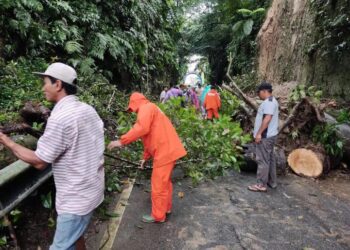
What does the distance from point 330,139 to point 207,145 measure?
107 inches

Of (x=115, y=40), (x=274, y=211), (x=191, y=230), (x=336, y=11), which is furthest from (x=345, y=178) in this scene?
(x=115, y=40)

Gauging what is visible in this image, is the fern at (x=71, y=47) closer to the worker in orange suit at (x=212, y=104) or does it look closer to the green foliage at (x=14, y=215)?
the worker in orange suit at (x=212, y=104)

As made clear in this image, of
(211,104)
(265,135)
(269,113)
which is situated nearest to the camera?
(269,113)

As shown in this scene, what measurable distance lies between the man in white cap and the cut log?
5038mm

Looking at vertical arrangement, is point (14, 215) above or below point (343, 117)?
below

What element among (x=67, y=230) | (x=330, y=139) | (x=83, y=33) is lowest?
(x=67, y=230)

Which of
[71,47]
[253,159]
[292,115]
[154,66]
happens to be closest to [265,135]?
[253,159]

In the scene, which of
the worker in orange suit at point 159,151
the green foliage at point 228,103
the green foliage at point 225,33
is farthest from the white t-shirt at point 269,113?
the green foliage at point 225,33

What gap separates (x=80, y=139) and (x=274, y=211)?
3452 mm

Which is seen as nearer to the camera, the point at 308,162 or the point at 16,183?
the point at 16,183

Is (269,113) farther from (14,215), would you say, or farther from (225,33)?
(225,33)

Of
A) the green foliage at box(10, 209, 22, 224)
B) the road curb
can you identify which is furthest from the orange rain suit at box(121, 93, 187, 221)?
the green foliage at box(10, 209, 22, 224)

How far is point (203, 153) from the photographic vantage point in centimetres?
577

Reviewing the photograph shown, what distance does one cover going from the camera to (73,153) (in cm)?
243
